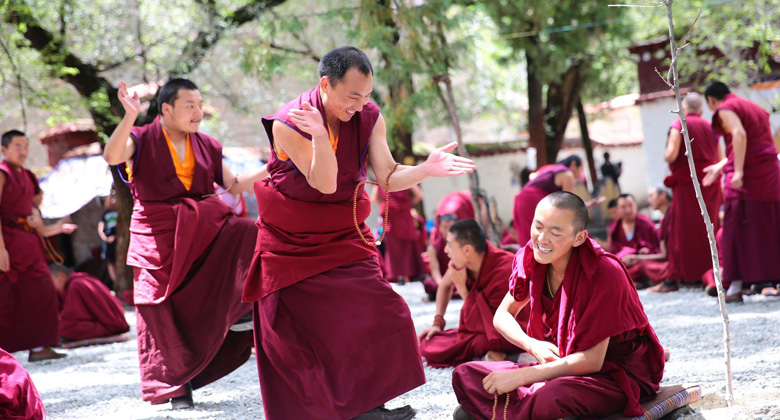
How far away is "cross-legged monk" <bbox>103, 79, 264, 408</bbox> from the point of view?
4070 mm

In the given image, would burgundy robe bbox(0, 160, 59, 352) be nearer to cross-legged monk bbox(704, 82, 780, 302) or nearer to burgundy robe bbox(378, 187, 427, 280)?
burgundy robe bbox(378, 187, 427, 280)

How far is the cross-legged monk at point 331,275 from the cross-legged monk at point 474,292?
145 cm

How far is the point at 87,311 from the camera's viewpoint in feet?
22.9

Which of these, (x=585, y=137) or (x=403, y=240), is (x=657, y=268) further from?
(x=585, y=137)

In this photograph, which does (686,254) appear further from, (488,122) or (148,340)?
(488,122)

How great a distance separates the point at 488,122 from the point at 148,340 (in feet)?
67.3

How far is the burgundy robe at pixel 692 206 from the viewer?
22.7 feet

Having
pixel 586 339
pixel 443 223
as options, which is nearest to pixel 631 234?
pixel 443 223

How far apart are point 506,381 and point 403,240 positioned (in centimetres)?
716

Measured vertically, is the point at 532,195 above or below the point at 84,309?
above

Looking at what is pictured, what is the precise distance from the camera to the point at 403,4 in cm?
830

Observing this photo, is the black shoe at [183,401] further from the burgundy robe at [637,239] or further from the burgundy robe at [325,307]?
the burgundy robe at [637,239]

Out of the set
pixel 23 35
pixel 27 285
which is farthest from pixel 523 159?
pixel 27 285

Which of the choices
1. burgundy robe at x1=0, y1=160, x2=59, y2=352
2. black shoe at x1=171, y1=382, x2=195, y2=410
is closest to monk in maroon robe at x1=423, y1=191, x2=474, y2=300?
burgundy robe at x1=0, y1=160, x2=59, y2=352
